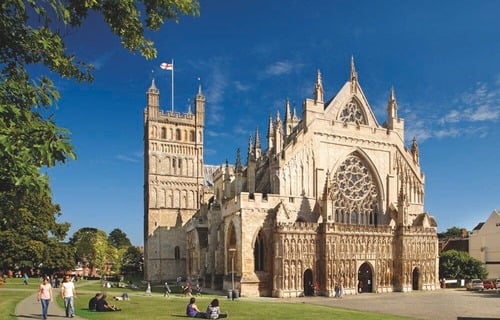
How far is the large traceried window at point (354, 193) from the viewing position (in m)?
47.1

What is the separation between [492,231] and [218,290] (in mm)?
45464

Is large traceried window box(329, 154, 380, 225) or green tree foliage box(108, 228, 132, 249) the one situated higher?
large traceried window box(329, 154, 380, 225)

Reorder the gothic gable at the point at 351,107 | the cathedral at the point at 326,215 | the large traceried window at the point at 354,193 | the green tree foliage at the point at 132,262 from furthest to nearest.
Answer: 1. the green tree foliage at the point at 132,262
2. the gothic gable at the point at 351,107
3. the large traceried window at the point at 354,193
4. the cathedral at the point at 326,215

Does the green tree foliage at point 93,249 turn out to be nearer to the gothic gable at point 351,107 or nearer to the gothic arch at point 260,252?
the gothic arch at point 260,252

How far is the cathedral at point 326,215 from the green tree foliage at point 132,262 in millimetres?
40608

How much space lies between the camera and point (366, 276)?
45.7m

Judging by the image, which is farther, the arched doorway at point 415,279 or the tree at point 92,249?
the tree at point 92,249

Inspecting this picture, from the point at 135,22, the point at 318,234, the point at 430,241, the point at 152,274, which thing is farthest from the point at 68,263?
the point at 135,22

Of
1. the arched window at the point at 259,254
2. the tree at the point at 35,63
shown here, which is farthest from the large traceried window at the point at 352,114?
the tree at the point at 35,63

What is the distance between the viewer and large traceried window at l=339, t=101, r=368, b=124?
49.2 meters

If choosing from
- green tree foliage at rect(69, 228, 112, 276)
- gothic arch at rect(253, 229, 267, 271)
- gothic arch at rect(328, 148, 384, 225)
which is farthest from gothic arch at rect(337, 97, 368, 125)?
green tree foliage at rect(69, 228, 112, 276)

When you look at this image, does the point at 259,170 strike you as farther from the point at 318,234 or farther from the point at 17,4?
the point at 17,4

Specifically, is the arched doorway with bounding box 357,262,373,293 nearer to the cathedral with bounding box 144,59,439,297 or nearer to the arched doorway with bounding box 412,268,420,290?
the cathedral with bounding box 144,59,439,297

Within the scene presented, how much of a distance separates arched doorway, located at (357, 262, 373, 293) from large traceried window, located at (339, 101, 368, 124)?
48.9 ft
